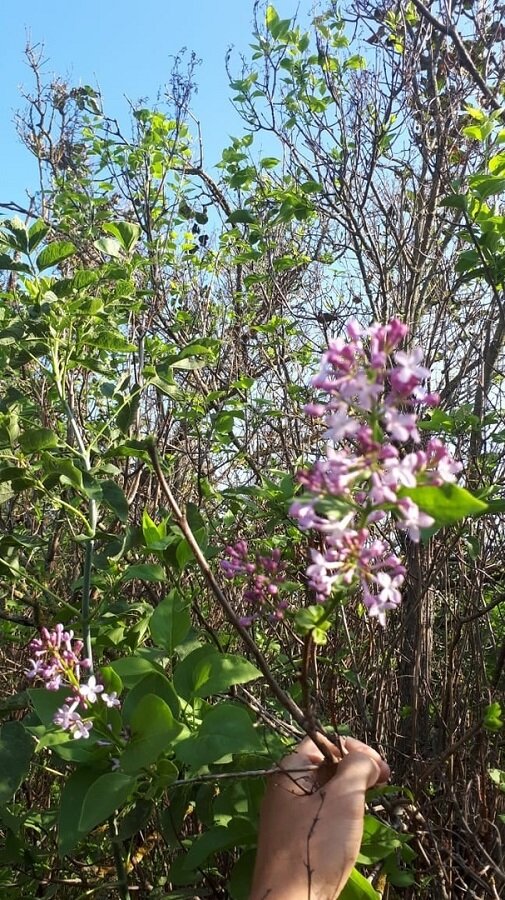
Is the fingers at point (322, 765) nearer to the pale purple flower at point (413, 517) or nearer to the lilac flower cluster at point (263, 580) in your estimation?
the lilac flower cluster at point (263, 580)

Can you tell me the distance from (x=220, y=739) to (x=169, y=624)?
0.98 ft

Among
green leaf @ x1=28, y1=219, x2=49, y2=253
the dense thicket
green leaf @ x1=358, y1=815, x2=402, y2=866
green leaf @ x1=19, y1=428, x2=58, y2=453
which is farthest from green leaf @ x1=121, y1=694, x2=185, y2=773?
green leaf @ x1=28, y1=219, x2=49, y2=253

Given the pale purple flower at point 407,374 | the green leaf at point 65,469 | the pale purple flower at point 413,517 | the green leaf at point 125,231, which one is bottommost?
the pale purple flower at point 413,517

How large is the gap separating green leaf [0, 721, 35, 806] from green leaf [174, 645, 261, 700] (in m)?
0.38

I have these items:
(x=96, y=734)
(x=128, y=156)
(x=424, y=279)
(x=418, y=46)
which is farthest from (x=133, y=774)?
(x=128, y=156)

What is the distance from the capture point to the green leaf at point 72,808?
111 centimetres

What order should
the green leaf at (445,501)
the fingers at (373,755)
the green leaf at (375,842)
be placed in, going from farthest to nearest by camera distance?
the green leaf at (375,842) < the fingers at (373,755) < the green leaf at (445,501)

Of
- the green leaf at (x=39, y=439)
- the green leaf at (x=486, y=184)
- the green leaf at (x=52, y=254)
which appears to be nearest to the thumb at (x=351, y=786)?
the green leaf at (x=39, y=439)

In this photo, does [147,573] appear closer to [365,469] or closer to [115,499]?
[115,499]

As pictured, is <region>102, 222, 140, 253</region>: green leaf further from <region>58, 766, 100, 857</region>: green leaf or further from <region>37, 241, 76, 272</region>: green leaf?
<region>58, 766, 100, 857</region>: green leaf

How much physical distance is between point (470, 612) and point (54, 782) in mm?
1499

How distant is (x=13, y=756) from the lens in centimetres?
139

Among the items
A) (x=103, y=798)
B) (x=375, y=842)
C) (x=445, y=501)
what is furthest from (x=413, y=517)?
(x=375, y=842)

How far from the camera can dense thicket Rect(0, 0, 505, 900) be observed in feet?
4.32
